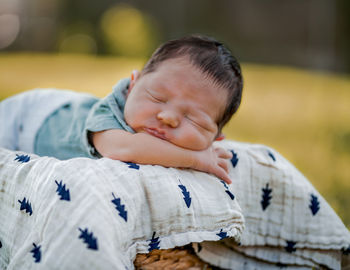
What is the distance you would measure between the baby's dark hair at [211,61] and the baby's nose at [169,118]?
270 mm

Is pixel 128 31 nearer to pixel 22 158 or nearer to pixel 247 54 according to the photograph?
pixel 247 54

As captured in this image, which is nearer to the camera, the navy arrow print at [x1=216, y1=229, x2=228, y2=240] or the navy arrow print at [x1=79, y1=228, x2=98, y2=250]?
the navy arrow print at [x1=79, y1=228, x2=98, y2=250]

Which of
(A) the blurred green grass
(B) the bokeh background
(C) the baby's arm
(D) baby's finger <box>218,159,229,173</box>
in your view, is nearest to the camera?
(C) the baby's arm

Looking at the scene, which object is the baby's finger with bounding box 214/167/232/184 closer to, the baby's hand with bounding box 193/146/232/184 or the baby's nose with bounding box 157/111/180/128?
the baby's hand with bounding box 193/146/232/184

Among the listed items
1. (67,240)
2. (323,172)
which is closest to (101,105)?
(67,240)

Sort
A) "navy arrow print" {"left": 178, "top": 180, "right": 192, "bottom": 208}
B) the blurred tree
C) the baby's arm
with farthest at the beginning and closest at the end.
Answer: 1. the blurred tree
2. the baby's arm
3. "navy arrow print" {"left": 178, "top": 180, "right": 192, "bottom": 208}

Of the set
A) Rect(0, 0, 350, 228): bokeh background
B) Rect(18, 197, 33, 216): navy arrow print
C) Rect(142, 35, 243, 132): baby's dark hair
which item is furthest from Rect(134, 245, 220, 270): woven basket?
Rect(0, 0, 350, 228): bokeh background

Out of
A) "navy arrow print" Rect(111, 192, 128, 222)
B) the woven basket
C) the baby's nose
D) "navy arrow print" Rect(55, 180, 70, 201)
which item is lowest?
the woven basket

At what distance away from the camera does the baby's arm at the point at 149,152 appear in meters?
1.78

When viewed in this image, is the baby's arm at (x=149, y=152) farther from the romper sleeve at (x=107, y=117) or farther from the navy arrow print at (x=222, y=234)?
the navy arrow print at (x=222, y=234)

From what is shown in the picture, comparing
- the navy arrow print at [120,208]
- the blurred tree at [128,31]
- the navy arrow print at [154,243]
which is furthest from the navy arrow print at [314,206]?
the blurred tree at [128,31]

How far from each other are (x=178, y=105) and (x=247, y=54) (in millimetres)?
10597

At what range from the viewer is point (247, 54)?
12.1 m

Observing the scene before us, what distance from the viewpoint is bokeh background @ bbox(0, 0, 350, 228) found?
15.6 ft
